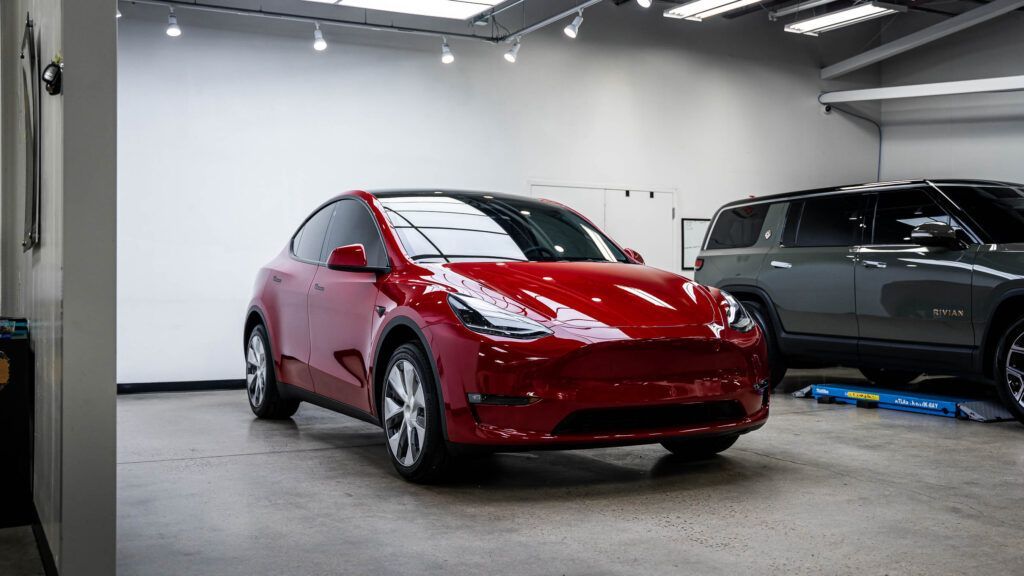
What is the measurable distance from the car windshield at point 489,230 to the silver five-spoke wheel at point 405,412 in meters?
0.65

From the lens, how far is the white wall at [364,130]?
30.5 feet

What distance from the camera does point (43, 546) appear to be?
345cm

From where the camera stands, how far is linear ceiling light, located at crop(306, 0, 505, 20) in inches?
349

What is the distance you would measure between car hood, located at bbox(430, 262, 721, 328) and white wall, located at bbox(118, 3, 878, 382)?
5.45 m

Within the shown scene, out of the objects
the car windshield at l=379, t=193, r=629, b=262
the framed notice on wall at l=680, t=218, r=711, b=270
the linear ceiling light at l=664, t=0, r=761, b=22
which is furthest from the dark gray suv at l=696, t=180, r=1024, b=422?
the framed notice on wall at l=680, t=218, r=711, b=270

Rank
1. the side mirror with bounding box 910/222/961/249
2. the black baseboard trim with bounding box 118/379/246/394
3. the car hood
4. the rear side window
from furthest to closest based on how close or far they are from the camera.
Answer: the black baseboard trim with bounding box 118/379/246/394
the rear side window
the side mirror with bounding box 910/222/961/249
the car hood

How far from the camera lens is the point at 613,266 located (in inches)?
200

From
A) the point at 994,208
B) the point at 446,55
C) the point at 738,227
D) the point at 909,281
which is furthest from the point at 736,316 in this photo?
the point at 446,55

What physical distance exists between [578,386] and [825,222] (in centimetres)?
439

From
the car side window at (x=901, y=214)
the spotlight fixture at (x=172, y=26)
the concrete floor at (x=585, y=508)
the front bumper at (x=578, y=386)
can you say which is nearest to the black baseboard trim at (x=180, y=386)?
the concrete floor at (x=585, y=508)

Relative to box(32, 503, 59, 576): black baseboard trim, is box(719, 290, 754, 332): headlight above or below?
above

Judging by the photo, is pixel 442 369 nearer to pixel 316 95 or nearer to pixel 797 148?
pixel 316 95

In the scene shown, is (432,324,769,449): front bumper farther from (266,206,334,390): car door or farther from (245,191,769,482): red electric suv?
(266,206,334,390): car door

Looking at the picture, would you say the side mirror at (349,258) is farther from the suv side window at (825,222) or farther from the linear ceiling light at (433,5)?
the linear ceiling light at (433,5)
